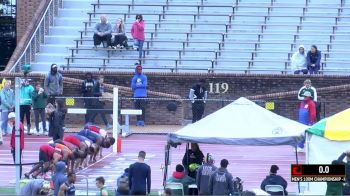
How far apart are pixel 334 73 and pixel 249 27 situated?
4.10 metres

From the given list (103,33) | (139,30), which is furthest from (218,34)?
(103,33)

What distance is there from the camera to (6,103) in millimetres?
33125

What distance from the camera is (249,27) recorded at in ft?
135

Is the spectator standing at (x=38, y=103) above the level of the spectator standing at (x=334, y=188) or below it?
above

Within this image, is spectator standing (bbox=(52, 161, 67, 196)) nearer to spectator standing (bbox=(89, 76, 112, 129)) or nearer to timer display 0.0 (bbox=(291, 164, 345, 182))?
timer display 0.0 (bbox=(291, 164, 345, 182))

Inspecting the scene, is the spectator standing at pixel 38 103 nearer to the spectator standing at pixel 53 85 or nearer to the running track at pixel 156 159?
the spectator standing at pixel 53 85

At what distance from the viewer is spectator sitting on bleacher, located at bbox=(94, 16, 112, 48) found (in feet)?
128

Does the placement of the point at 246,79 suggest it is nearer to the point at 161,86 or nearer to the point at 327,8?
the point at 161,86

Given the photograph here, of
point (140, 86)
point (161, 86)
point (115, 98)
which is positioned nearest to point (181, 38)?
point (161, 86)

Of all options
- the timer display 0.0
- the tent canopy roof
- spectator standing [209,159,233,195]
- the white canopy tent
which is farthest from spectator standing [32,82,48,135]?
the timer display 0.0

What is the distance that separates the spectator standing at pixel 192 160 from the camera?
2438cm

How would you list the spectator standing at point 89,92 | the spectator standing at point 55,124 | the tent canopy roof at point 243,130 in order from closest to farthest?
the tent canopy roof at point 243,130 → the spectator standing at point 55,124 → the spectator standing at point 89,92

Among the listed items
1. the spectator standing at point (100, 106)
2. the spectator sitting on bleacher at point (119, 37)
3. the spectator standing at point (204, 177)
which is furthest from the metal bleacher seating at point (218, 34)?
the spectator standing at point (204, 177)

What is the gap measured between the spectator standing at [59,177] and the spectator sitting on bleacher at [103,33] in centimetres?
1663
